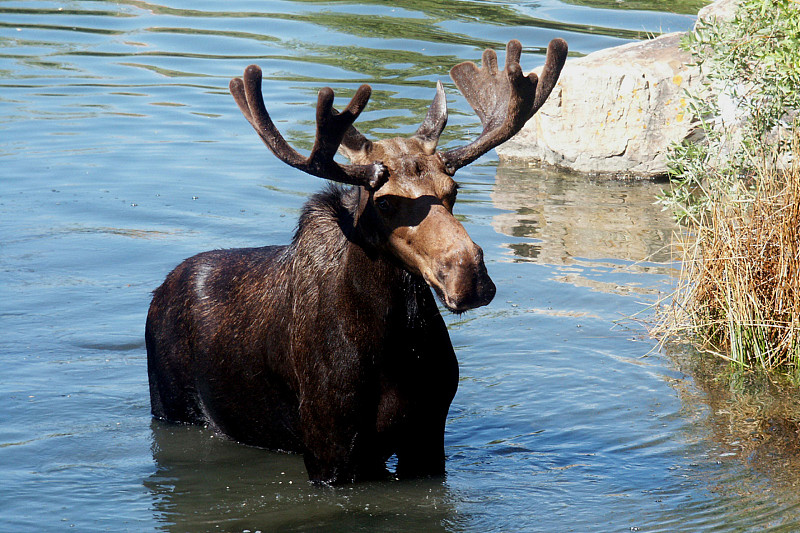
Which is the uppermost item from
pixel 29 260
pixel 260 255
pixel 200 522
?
pixel 260 255

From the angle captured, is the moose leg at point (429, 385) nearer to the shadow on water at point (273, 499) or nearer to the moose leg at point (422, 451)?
the moose leg at point (422, 451)

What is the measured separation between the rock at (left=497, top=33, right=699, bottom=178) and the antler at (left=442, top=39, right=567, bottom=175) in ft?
20.5

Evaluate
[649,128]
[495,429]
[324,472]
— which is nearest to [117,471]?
[324,472]

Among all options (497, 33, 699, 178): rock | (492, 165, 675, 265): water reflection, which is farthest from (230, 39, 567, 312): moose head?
(497, 33, 699, 178): rock

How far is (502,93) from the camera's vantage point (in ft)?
19.6

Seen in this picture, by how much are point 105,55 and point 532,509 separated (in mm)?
15159

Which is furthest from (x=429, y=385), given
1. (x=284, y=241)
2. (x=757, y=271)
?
(x=284, y=241)

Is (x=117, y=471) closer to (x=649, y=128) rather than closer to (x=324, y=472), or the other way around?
(x=324, y=472)

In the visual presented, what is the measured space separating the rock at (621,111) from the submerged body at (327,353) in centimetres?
677

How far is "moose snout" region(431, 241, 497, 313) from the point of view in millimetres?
4758

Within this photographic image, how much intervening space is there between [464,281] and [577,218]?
6615mm

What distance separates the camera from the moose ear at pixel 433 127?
543cm

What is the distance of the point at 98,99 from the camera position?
53.5ft

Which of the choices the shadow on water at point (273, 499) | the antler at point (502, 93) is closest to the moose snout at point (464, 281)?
the antler at point (502, 93)
